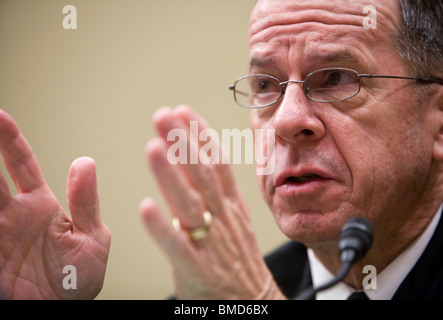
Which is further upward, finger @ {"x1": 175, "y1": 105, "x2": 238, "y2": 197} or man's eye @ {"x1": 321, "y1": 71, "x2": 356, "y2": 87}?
man's eye @ {"x1": 321, "y1": 71, "x2": 356, "y2": 87}

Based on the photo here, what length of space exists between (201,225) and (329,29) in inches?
28.3

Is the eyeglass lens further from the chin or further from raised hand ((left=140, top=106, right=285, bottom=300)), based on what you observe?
raised hand ((left=140, top=106, right=285, bottom=300))

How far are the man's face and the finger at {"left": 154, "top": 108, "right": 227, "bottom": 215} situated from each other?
1.37ft

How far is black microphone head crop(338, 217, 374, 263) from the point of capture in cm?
88

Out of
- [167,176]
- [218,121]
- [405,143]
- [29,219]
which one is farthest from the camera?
[218,121]

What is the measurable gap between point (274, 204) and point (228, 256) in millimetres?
496

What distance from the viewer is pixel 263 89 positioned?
4.88ft

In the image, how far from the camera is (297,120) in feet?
4.04

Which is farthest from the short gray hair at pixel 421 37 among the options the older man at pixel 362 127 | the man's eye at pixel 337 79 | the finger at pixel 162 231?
the finger at pixel 162 231

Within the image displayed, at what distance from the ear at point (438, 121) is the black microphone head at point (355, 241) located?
1.94 feet

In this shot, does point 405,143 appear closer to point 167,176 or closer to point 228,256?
point 228,256

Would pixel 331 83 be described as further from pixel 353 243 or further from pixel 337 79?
pixel 353 243

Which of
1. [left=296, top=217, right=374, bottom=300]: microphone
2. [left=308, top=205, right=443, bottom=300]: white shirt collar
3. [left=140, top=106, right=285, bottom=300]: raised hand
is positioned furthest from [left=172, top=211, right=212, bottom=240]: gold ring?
[left=308, top=205, right=443, bottom=300]: white shirt collar

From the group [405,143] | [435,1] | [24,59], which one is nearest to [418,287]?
[405,143]
